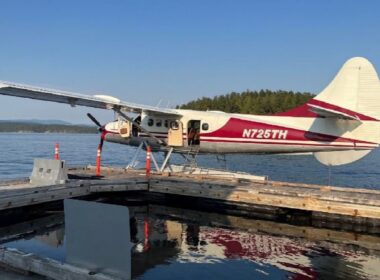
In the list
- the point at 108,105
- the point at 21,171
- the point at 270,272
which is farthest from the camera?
the point at 21,171

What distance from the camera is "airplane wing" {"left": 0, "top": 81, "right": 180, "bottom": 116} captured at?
1306 cm

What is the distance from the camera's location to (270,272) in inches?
287

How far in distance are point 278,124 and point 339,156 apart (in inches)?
84.0

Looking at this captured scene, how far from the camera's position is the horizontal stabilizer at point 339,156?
1310 centimetres

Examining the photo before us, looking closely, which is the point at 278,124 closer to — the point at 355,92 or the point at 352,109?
the point at 352,109

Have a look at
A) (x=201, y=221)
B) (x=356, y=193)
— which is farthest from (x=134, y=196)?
(x=356, y=193)

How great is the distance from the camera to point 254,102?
3228 inches

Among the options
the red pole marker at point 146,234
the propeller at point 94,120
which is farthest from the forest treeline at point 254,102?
the red pole marker at point 146,234

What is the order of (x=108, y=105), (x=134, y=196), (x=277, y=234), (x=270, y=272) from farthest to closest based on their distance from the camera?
1. (x=108, y=105)
2. (x=134, y=196)
3. (x=277, y=234)
4. (x=270, y=272)

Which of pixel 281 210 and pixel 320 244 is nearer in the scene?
pixel 320 244

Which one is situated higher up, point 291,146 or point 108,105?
point 108,105

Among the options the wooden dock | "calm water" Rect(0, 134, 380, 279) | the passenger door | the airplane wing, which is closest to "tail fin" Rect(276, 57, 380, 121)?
the wooden dock

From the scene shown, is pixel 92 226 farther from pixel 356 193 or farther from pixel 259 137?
pixel 259 137

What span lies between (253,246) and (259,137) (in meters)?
6.04
